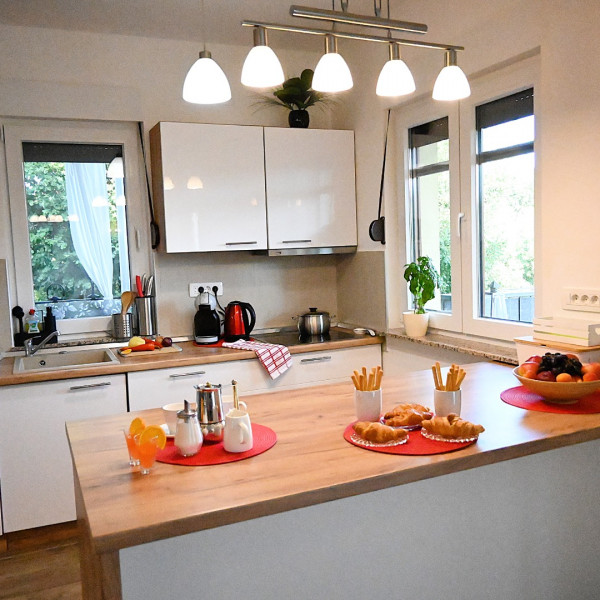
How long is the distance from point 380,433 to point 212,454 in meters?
0.44

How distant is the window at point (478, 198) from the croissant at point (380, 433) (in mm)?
1340

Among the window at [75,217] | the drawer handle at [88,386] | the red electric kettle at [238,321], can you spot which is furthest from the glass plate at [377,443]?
the window at [75,217]

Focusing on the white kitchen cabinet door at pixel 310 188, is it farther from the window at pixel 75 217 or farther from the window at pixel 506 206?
the window at pixel 506 206

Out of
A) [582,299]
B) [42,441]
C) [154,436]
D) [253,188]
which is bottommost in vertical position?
[42,441]

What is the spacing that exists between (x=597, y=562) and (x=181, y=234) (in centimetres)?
246

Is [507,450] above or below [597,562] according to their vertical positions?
above

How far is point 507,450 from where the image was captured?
1.56m

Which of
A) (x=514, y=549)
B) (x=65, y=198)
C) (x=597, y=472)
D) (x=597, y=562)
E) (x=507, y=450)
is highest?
(x=65, y=198)

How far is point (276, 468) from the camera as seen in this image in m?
1.46

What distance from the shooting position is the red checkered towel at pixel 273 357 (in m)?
3.19

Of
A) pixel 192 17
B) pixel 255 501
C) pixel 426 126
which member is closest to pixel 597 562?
pixel 255 501

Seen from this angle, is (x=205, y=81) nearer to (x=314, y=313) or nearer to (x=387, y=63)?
(x=387, y=63)

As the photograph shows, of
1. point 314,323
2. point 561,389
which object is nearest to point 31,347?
point 314,323

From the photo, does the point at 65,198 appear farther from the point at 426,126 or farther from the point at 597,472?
the point at 597,472
